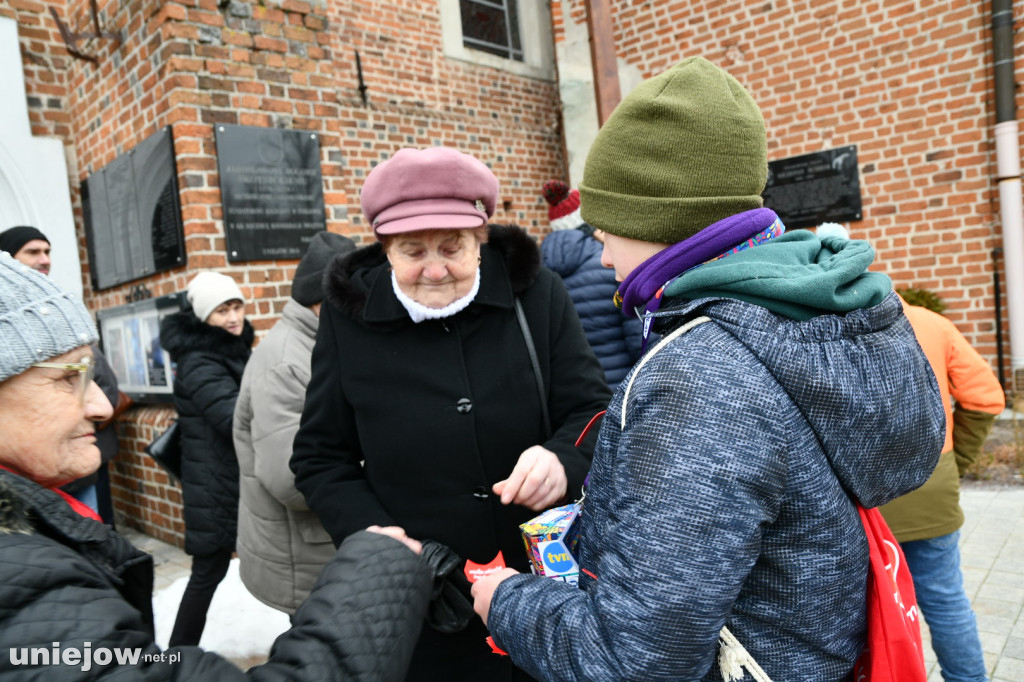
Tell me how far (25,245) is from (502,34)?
20.1 ft

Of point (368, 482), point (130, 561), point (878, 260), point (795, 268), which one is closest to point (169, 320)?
point (368, 482)

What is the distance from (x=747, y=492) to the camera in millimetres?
892

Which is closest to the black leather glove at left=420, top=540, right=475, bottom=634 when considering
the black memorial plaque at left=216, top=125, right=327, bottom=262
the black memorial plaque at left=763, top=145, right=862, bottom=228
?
the black memorial plaque at left=216, top=125, right=327, bottom=262

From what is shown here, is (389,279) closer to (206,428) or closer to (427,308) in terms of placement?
(427,308)

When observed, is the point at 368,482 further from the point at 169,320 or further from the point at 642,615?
the point at 169,320

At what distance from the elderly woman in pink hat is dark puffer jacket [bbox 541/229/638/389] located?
1.56m

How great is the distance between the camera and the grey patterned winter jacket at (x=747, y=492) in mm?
893

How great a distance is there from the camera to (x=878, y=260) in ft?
21.6

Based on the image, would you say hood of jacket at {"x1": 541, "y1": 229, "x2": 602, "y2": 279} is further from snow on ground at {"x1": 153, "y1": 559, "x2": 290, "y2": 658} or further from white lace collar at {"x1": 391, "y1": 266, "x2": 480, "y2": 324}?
snow on ground at {"x1": 153, "y1": 559, "x2": 290, "y2": 658}

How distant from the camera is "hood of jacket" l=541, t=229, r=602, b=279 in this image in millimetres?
→ 3672

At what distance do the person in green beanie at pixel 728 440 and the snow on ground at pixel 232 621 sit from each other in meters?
2.87

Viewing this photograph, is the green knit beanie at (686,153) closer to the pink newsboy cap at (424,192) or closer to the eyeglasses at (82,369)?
the pink newsboy cap at (424,192)

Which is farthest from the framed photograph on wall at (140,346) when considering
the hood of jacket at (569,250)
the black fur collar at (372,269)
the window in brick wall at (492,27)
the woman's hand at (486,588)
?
the window in brick wall at (492,27)

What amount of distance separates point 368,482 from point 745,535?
118 centimetres
